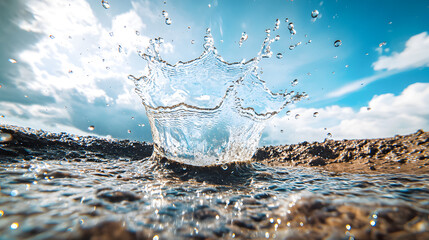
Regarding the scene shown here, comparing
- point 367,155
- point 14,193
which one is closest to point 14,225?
point 14,193

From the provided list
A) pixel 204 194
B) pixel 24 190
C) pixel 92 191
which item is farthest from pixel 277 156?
pixel 24 190

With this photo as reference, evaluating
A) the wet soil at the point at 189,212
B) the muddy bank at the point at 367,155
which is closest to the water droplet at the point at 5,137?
the wet soil at the point at 189,212

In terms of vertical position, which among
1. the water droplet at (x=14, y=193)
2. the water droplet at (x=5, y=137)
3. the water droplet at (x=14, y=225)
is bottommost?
the water droplet at (x=14, y=225)

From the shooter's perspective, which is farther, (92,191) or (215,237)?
(92,191)

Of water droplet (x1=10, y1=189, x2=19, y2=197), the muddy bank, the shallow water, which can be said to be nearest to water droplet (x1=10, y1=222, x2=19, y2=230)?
the shallow water

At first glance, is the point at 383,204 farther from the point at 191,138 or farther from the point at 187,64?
the point at 187,64

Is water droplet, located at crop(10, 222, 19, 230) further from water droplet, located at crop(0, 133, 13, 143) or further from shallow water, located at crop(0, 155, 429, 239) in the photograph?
water droplet, located at crop(0, 133, 13, 143)

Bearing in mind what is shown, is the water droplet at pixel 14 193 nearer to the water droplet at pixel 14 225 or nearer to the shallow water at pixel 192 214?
the shallow water at pixel 192 214

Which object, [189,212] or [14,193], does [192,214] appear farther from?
[14,193]
